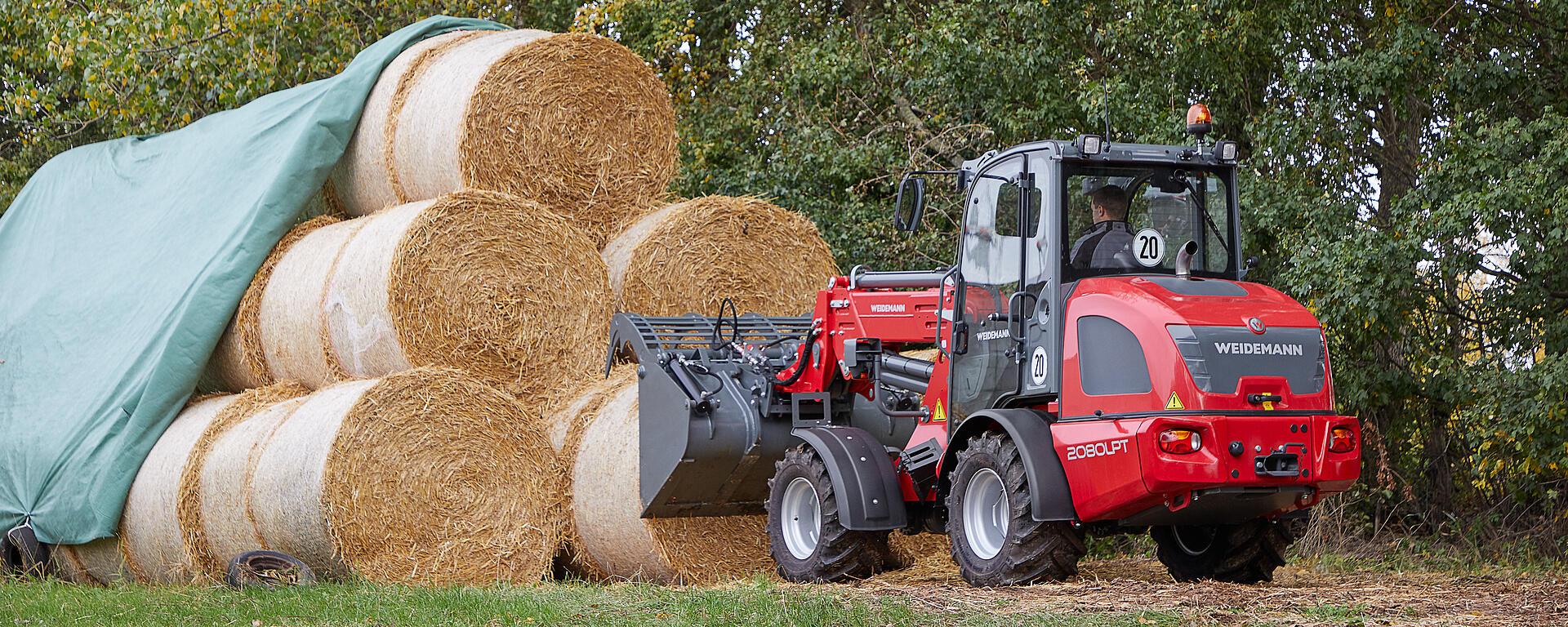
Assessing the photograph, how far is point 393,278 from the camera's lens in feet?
30.8

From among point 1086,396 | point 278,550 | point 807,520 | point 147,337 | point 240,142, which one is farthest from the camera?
point 240,142

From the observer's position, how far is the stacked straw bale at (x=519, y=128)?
34.0 feet

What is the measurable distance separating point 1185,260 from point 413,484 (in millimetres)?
4359

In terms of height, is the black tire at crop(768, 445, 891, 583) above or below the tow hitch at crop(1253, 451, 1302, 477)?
below

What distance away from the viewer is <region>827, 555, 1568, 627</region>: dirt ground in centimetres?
568

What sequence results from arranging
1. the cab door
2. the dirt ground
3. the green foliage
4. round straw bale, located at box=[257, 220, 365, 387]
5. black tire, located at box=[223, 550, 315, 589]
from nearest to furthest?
1. the dirt ground
2. the cab door
3. black tire, located at box=[223, 550, 315, 589]
4. round straw bale, located at box=[257, 220, 365, 387]
5. the green foliage

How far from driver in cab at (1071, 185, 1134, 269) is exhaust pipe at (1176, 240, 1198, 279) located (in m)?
0.23

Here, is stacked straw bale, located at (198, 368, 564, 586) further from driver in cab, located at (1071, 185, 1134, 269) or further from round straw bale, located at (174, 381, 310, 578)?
driver in cab, located at (1071, 185, 1134, 269)

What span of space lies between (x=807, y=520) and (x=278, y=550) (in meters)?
2.95

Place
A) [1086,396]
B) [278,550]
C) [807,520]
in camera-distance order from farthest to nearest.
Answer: [278,550] → [807,520] → [1086,396]

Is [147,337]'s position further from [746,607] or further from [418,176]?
[746,607]

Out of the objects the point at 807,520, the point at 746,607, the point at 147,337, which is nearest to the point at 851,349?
the point at 807,520

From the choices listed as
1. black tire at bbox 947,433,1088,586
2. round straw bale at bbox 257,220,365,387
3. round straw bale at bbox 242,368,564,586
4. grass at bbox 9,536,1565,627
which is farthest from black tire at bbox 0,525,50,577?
black tire at bbox 947,433,1088,586

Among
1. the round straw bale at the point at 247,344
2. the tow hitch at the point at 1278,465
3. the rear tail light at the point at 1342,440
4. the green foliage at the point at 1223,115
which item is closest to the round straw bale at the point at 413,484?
the round straw bale at the point at 247,344
